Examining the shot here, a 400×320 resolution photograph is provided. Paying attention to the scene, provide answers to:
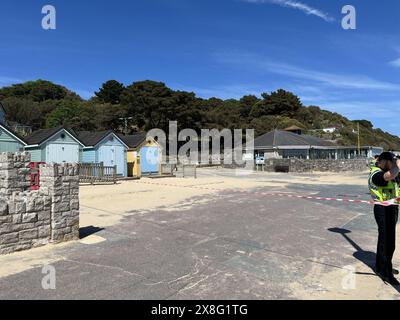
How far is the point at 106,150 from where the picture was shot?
23.8m

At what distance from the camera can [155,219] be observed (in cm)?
881

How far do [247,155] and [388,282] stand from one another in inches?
1533

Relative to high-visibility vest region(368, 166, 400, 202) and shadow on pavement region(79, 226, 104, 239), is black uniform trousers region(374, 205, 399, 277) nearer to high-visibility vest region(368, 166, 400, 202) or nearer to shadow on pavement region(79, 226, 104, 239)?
high-visibility vest region(368, 166, 400, 202)

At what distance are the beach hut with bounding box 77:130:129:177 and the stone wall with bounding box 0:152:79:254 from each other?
1695 cm

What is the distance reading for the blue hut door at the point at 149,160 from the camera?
86.9ft

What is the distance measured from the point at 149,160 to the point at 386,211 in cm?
2342

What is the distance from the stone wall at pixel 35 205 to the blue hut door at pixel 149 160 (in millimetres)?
19855

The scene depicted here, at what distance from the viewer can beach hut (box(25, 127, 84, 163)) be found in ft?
67.4

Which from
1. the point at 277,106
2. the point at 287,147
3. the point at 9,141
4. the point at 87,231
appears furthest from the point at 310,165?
the point at 277,106

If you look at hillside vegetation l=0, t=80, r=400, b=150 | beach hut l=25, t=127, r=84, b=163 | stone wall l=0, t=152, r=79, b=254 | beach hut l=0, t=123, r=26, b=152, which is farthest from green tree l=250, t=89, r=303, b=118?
stone wall l=0, t=152, r=79, b=254

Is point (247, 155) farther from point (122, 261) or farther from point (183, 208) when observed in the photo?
point (122, 261)

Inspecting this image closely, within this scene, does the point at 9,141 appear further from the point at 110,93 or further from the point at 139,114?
the point at 110,93

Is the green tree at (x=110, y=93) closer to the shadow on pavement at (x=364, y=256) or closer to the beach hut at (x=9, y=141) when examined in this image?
the beach hut at (x=9, y=141)
